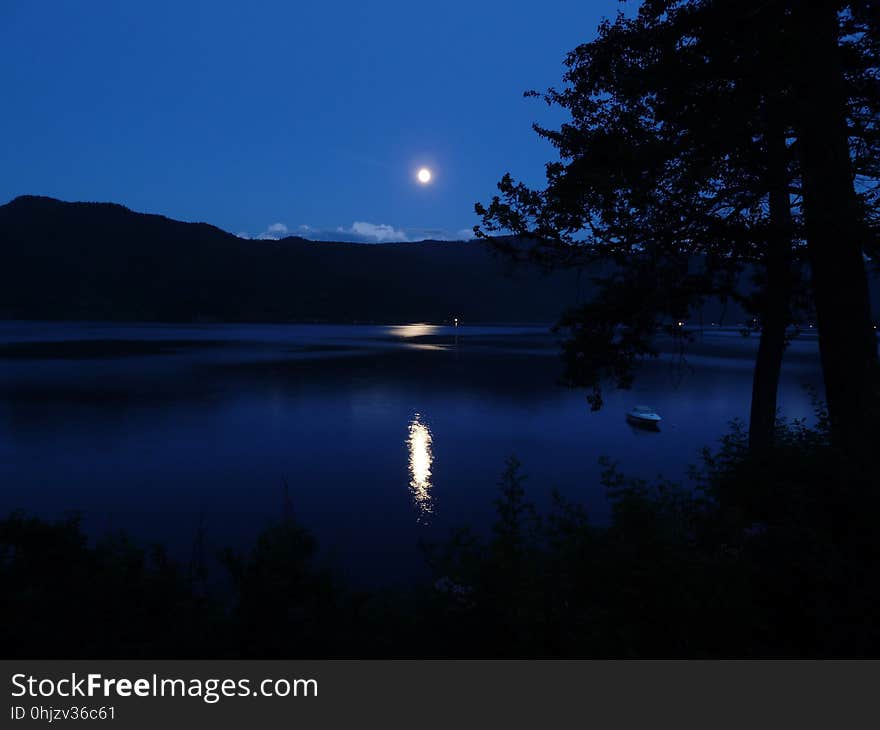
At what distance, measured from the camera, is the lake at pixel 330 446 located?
20656 mm

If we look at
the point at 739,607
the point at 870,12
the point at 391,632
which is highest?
the point at 870,12

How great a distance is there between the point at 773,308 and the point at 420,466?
20150 millimetres

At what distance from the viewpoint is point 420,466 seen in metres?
29.1

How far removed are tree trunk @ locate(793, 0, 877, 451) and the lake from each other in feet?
15.7

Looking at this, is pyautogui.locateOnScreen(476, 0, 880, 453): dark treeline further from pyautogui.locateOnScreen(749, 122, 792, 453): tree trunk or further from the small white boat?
the small white boat

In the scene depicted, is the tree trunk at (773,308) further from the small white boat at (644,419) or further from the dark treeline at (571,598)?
the small white boat at (644,419)

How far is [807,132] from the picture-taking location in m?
8.45

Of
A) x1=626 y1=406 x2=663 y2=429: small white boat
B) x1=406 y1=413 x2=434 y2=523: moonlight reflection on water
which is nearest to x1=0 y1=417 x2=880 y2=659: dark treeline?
x1=406 y1=413 x2=434 y2=523: moonlight reflection on water
